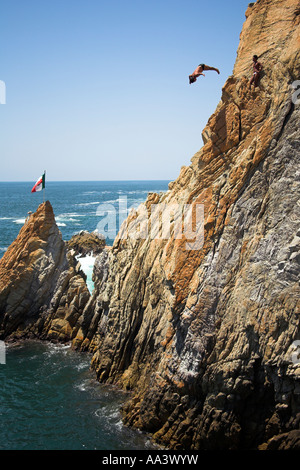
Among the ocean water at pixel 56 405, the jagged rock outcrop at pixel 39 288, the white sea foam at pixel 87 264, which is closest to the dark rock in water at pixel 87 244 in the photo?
the white sea foam at pixel 87 264

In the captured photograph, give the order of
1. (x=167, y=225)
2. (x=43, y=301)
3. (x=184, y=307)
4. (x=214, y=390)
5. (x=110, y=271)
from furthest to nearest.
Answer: (x=43, y=301)
(x=110, y=271)
(x=167, y=225)
(x=184, y=307)
(x=214, y=390)

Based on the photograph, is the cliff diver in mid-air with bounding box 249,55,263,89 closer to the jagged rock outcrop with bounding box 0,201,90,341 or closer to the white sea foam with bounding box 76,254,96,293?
the jagged rock outcrop with bounding box 0,201,90,341

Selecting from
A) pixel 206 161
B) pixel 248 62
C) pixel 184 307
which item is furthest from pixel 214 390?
pixel 248 62

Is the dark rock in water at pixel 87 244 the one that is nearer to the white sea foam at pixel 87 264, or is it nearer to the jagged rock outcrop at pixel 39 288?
the white sea foam at pixel 87 264

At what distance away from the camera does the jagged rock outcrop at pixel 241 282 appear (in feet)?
54.7

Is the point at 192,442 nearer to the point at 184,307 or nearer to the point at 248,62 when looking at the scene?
the point at 184,307

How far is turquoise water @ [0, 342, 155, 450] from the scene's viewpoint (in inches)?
737

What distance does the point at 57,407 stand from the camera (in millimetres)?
21734

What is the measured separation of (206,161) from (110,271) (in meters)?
11.1

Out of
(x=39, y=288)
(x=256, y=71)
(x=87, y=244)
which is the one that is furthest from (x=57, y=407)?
(x=87, y=244)

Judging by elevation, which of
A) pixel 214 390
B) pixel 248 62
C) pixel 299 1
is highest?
pixel 299 1

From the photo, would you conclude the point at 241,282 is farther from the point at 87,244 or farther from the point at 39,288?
the point at 87,244

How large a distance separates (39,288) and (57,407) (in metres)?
12.5

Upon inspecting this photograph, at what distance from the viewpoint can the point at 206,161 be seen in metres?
19.8
